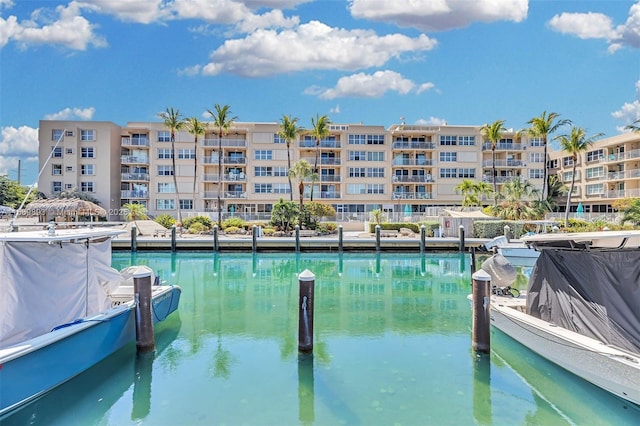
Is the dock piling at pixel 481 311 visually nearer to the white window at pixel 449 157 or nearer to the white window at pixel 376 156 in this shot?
the white window at pixel 376 156

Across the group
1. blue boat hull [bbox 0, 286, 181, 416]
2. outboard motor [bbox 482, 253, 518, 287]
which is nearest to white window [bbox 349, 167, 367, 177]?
outboard motor [bbox 482, 253, 518, 287]

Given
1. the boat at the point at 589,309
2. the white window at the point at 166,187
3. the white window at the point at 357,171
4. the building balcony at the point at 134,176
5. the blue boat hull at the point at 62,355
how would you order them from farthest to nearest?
1. the white window at the point at 357,171
2. the white window at the point at 166,187
3. the building balcony at the point at 134,176
4. the boat at the point at 589,309
5. the blue boat hull at the point at 62,355

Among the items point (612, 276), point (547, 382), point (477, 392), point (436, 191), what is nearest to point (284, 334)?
point (477, 392)

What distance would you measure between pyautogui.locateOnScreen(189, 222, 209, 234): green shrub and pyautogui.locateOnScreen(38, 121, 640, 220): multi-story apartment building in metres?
12.9

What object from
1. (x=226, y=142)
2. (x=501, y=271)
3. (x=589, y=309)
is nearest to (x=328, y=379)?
(x=589, y=309)

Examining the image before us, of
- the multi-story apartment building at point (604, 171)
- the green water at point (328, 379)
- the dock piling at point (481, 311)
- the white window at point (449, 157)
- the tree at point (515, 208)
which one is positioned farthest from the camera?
the white window at point (449, 157)

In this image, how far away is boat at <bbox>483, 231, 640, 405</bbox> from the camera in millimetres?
7809

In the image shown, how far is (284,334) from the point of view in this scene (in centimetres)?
1184

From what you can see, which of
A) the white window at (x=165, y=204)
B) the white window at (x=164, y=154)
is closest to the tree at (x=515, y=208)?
the white window at (x=165, y=204)

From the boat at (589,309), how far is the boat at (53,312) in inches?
355

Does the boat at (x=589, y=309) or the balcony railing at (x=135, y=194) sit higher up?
the balcony railing at (x=135, y=194)

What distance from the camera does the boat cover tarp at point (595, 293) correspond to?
8.15m

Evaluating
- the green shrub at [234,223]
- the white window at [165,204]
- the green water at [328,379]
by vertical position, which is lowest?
the green water at [328,379]

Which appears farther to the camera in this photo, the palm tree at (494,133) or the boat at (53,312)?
the palm tree at (494,133)
